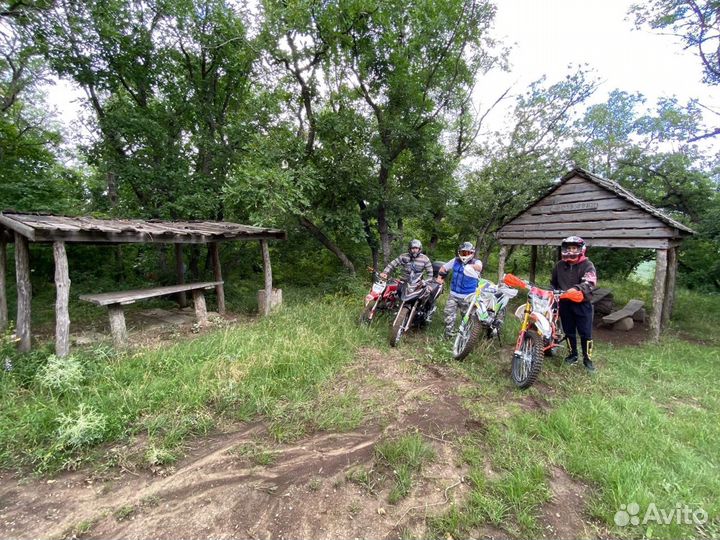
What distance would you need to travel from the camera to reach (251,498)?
7.17 feet

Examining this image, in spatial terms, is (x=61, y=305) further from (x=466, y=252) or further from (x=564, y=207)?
(x=564, y=207)

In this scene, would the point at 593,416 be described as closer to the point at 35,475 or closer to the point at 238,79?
the point at 35,475

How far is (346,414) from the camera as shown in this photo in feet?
10.6

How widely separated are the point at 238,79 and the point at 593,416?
37.9 ft

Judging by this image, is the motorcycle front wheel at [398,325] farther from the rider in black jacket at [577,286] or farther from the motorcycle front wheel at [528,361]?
the rider in black jacket at [577,286]

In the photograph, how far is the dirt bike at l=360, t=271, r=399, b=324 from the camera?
5691 mm

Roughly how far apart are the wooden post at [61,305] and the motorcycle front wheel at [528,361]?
6.07 metres

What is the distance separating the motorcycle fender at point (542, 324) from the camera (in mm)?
3621

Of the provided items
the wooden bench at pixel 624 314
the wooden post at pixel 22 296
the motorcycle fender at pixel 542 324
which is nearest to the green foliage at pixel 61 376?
the wooden post at pixel 22 296

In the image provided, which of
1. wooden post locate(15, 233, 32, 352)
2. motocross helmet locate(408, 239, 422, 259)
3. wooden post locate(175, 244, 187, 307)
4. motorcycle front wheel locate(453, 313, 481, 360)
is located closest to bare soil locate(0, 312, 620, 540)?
motorcycle front wheel locate(453, 313, 481, 360)

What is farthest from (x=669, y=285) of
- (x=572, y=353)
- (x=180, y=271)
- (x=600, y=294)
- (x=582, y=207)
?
(x=180, y=271)

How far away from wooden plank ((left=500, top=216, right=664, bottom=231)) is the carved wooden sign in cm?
25

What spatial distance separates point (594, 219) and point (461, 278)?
356cm

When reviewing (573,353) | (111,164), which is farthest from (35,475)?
(111,164)
